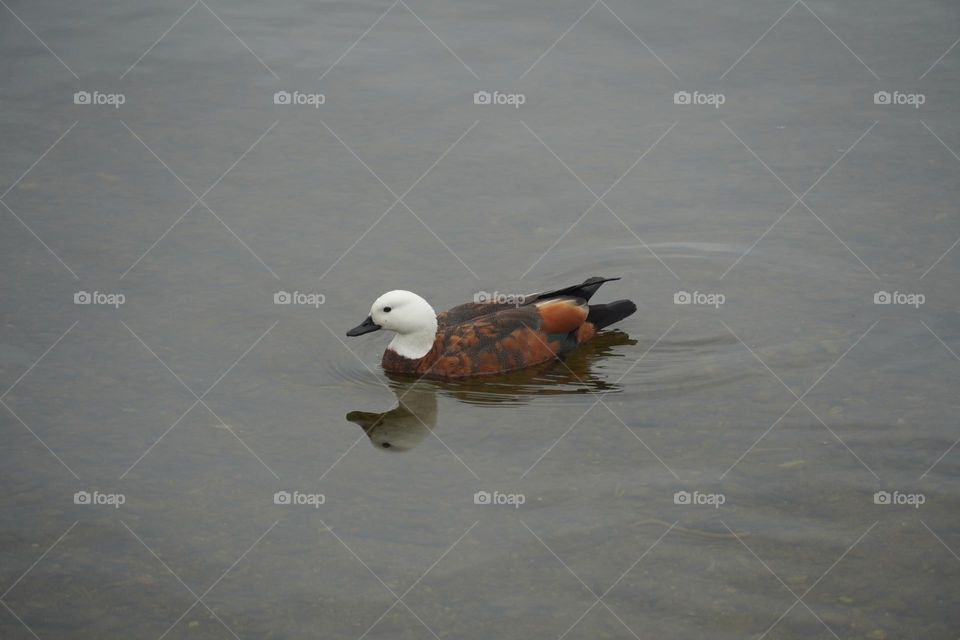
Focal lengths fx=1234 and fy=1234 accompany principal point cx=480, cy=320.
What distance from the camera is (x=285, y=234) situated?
12.8m

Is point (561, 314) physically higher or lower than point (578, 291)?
lower

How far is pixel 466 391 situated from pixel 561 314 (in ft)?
3.78

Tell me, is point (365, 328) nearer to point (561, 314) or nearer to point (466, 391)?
point (466, 391)

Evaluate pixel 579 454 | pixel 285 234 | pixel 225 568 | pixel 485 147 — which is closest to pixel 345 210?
pixel 285 234

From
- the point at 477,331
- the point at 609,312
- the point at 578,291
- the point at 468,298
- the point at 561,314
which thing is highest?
the point at 468,298

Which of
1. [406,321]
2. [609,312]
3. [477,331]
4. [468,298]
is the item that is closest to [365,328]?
[406,321]

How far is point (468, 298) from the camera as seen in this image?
11.9 metres

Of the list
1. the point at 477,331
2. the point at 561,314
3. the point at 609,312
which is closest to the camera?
the point at 477,331

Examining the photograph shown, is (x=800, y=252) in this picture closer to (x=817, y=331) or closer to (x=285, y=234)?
(x=817, y=331)

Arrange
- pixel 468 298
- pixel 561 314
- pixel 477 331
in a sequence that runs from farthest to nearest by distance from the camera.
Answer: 1. pixel 468 298
2. pixel 561 314
3. pixel 477 331

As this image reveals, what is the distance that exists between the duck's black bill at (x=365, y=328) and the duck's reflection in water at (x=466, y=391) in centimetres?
50

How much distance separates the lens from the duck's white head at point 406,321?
421 inches

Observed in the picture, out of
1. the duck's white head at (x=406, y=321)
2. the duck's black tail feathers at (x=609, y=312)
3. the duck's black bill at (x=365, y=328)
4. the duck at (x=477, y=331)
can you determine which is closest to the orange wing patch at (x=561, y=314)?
the duck at (x=477, y=331)

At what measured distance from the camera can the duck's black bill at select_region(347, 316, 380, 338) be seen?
35.3 ft
